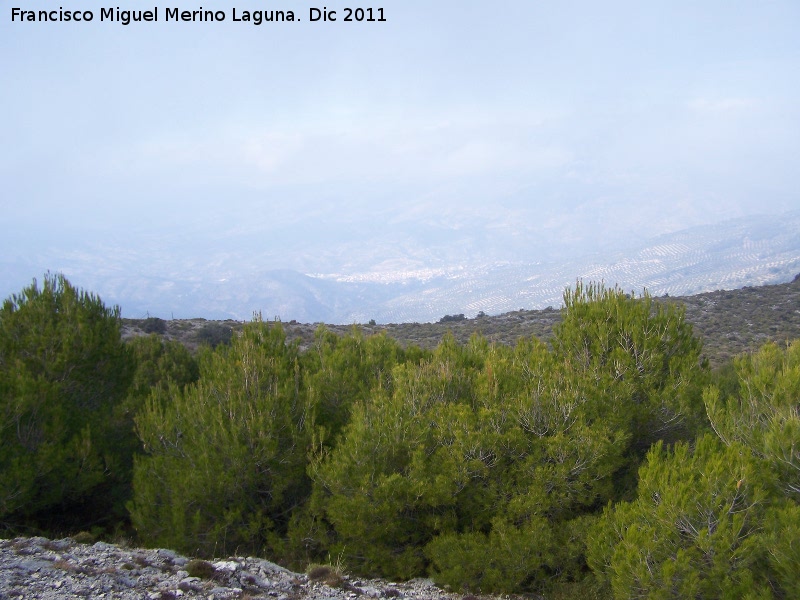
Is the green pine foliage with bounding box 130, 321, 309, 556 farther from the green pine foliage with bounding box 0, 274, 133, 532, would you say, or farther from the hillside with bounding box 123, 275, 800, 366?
the hillside with bounding box 123, 275, 800, 366

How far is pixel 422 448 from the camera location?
425 inches

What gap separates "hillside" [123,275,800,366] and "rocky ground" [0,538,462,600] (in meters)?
19.9

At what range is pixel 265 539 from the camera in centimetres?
1185

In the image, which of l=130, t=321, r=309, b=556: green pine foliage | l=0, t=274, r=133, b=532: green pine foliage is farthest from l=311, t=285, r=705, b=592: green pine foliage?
l=0, t=274, r=133, b=532: green pine foliage

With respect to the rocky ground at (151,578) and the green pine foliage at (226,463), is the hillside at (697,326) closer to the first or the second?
the green pine foliage at (226,463)

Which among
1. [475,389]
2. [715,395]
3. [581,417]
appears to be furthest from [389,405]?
[715,395]

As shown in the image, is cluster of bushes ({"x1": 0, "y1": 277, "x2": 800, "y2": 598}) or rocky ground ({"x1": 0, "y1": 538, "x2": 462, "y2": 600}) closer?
rocky ground ({"x1": 0, "y1": 538, "x2": 462, "y2": 600})

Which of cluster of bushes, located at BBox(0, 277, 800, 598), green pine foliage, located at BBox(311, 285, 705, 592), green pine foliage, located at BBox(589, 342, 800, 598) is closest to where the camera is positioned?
Result: green pine foliage, located at BBox(589, 342, 800, 598)

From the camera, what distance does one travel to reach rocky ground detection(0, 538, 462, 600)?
7242 millimetres

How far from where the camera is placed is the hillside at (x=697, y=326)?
32.8 meters

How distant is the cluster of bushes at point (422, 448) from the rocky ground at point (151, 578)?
1.51 m

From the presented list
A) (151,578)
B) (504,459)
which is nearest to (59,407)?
(151,578)

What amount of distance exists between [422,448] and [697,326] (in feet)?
101

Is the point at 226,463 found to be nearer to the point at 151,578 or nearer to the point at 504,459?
the point at 151,578
